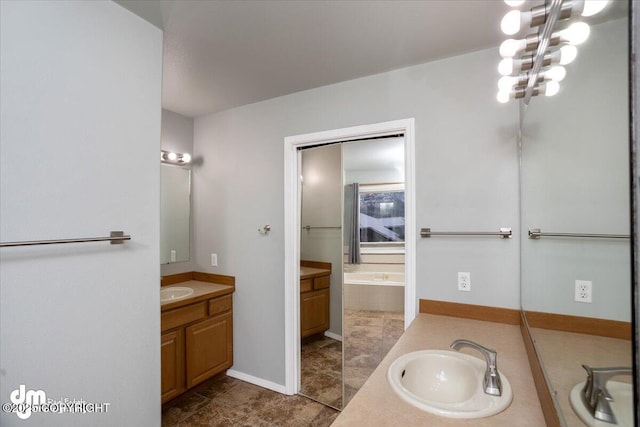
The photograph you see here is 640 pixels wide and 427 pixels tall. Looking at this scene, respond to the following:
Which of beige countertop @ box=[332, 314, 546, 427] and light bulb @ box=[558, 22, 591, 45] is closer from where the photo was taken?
light bulb @ box=[558, 22, 591, 45]

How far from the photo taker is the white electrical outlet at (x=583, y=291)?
57cm

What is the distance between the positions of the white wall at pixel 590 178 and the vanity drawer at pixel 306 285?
1848 millimetres

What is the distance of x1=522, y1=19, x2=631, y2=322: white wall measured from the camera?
42cm

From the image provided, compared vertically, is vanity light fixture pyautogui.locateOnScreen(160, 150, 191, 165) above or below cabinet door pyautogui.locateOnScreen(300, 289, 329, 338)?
above

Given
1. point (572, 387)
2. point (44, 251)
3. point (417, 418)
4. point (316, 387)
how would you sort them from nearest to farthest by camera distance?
1. point (572, 387)
2. point (417, 418)
3. point (44, 251)
4. point (316, 387)

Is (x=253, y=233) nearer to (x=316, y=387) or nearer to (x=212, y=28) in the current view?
(x=316, y=387)

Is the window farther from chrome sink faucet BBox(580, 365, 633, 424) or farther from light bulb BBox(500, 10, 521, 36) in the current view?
chrome sink faucet BBox(580, 365, 633, 424)

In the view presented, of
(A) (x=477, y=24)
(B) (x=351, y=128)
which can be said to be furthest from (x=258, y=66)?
(A) (x=477, y=24)

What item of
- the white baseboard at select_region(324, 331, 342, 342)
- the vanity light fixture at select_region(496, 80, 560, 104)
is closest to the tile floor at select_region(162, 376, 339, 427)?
the white baseboard at select_region(324, 331, 342, 342)

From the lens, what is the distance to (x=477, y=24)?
157 cm

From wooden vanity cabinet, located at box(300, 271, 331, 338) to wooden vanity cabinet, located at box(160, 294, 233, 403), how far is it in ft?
2.31

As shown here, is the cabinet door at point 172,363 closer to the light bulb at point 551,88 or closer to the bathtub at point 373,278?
the bathtub at point 373,278

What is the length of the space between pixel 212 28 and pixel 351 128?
1080 millimetres

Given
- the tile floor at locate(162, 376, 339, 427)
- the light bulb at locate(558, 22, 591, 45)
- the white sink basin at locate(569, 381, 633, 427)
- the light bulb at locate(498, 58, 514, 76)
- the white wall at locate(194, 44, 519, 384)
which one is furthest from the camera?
the tile floor at locate(162, 376, 339, 427)
